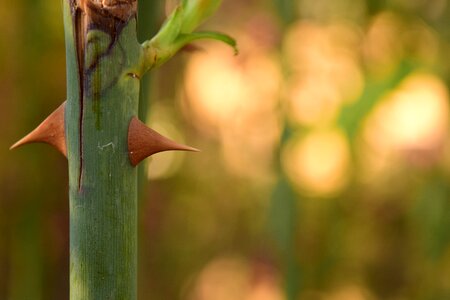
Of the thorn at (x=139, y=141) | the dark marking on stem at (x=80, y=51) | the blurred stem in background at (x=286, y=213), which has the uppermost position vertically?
the dark marking on stem at (x=80, y=51)

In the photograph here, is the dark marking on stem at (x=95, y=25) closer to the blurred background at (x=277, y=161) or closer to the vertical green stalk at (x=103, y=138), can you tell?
the vertical green stalk at (x=103, y=138)

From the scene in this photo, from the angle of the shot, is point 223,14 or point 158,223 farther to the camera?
point 223,14

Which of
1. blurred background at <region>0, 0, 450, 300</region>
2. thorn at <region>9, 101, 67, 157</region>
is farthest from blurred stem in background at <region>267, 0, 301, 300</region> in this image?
thorn at <region>9, 101, 67, 157</region>

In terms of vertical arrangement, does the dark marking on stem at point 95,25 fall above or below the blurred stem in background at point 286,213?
above

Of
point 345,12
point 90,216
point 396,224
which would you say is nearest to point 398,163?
point 396,224

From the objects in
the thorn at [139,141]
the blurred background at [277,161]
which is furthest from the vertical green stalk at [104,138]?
the blurred background at [277,161]

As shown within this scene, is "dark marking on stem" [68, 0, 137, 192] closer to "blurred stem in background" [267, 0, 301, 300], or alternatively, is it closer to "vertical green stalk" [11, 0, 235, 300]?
"vertical green stalk" [11, 0, 235, 300]

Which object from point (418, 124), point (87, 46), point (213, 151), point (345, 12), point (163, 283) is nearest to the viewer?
point (87, 46)

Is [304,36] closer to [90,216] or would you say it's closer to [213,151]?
[213,151]

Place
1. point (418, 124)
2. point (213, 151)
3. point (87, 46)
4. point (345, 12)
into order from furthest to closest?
point (213, 151), point (345, 12), point (418, 124), point (87, 46)
